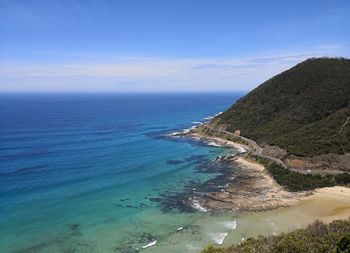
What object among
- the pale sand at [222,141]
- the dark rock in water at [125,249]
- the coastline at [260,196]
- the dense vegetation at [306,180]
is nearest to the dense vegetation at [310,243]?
the dark rock in water at [125,249]

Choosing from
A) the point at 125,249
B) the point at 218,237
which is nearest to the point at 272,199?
the point at 218,237

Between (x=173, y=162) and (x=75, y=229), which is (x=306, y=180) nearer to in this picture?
(x=173, y=162)

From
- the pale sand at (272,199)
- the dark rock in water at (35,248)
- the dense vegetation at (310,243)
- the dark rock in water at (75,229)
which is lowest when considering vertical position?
the pale sand at (272,199)

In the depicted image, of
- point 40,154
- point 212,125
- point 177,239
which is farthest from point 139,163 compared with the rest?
point 212,125

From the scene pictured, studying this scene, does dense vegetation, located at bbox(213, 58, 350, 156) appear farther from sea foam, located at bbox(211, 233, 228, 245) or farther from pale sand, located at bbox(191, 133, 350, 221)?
sea foam, located at bbox(211, 233, 228, 245)

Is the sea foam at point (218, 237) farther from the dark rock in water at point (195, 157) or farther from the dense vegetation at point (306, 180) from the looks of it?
the dark rock in water at point (195, 157)

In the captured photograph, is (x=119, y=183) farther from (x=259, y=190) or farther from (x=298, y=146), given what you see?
(x=298, y=146)
